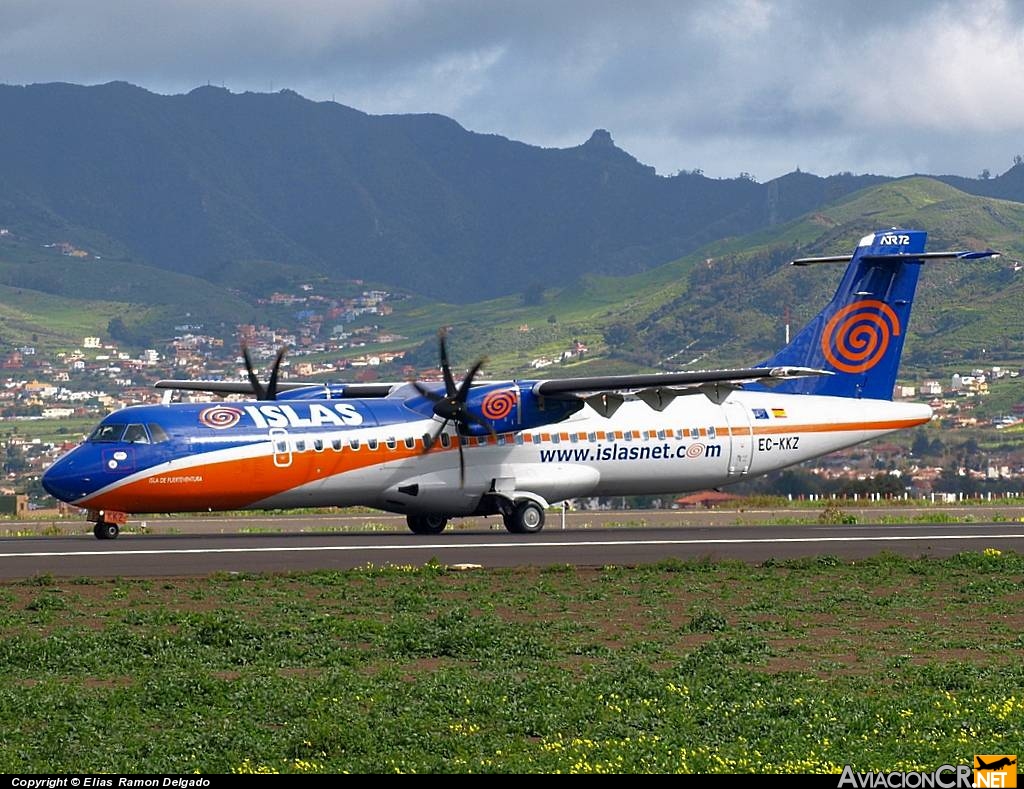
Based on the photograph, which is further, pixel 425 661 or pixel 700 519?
pixel 700 519

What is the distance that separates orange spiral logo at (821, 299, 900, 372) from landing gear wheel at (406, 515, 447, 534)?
11964mm

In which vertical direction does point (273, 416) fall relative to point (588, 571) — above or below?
above

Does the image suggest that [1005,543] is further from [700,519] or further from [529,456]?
[700,519]

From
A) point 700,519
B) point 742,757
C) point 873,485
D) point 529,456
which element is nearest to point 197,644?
point 742,757

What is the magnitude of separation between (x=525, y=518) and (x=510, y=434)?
2096mm

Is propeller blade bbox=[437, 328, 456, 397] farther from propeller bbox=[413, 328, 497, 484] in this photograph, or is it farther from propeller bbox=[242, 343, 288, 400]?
propeller bbox=[242, 343, 288, 400]

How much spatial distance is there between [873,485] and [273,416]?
49.0 m

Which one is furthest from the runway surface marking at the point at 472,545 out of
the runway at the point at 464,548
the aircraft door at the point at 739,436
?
the aircraft door at the point at 739,436

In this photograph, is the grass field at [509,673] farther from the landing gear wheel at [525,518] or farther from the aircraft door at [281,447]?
the landing gear wheel at [525,518]

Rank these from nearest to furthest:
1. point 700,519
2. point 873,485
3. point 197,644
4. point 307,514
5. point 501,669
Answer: point 501,669 → point 197,644 → point 700,519 → point 307,514 → point 873,485

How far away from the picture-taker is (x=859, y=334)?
44.2 m

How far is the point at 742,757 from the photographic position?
12.8 metres

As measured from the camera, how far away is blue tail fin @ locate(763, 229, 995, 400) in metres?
43.8

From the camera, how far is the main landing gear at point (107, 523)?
3584 centimetres
